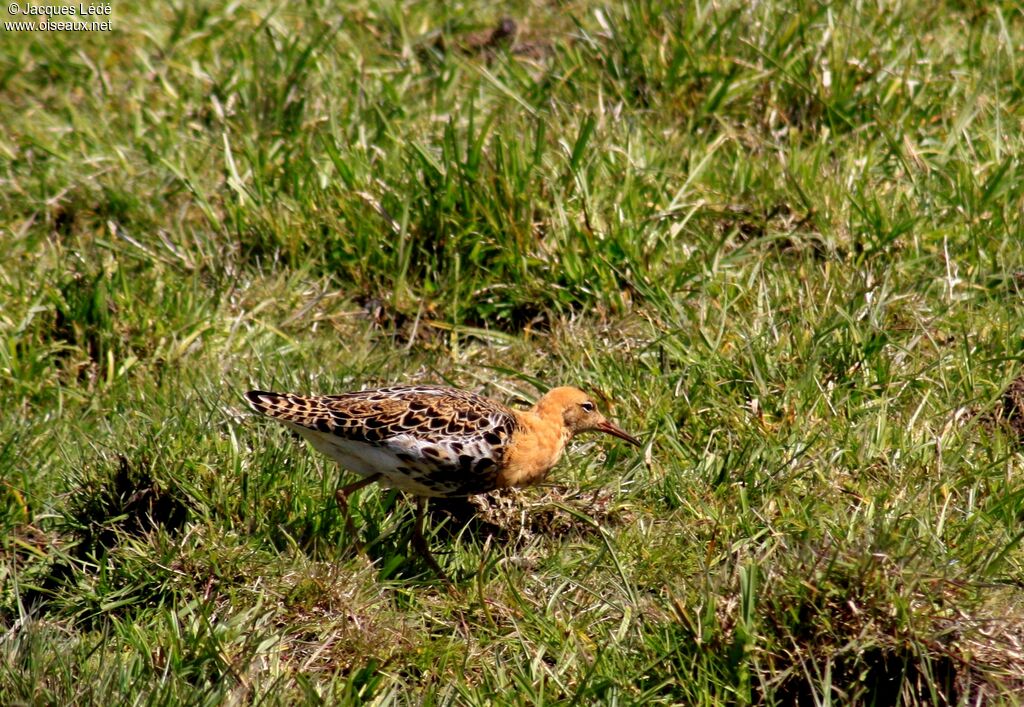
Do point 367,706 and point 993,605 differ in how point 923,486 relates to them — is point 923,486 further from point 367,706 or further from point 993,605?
point 367,706

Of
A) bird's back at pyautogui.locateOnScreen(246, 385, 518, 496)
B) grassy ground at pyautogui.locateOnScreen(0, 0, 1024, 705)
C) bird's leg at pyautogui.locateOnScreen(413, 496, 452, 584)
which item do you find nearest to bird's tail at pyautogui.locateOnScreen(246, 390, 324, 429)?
bird's back at pyautogui.locateOnScreen(246, 385, 518, 496)

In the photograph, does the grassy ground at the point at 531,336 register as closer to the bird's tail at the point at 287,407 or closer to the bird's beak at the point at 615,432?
the bird's beak at the point at 615,432

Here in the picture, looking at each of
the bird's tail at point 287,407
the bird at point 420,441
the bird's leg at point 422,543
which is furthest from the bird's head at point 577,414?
the bird's tail at point 287,407

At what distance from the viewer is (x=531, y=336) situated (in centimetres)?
717

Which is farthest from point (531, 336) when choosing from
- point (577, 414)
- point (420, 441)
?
point (420, 441)

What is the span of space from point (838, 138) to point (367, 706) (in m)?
4.26

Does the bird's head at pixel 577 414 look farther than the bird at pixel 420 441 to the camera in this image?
Yes

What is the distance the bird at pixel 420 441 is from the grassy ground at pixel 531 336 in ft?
0.77

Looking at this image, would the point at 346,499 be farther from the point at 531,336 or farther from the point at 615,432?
the point at 531,336

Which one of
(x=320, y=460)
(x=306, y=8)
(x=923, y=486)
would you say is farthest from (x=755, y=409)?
(x=306, y=8)

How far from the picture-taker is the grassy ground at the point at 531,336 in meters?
5.10

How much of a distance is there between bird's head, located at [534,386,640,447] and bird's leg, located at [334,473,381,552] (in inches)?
32.5

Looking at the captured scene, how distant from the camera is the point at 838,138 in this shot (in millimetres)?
7707

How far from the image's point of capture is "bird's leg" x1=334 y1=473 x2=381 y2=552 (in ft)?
19.0
